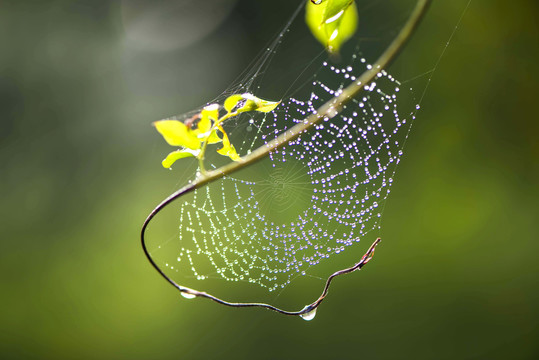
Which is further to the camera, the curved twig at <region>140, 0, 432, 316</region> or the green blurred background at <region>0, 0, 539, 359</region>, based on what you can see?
the green blurred background at <region>0, 0, 539, 359</region>

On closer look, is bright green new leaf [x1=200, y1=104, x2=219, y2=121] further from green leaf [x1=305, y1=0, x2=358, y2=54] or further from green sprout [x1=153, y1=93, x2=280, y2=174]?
green leaf [x1=305, y1=0, x2=358, y2=54]

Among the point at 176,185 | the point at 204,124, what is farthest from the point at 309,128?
the point at 176,185

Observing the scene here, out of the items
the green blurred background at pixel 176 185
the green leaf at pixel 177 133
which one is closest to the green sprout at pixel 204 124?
the green leaf at pixel 177 133

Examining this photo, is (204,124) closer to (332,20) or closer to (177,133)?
(177,133)

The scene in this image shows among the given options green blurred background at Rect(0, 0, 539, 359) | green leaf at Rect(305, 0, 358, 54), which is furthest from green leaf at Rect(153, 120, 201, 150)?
green blurred background at Rect(0, 0, 539, 359)

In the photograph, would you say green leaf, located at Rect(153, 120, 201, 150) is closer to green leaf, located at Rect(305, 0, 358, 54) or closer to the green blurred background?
green leaf, located at Rect(305, 0, 358, 54)

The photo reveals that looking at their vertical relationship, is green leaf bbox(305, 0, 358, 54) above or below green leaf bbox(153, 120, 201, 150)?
above

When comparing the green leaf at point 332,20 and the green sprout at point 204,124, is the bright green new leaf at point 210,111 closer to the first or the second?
the green sprout at point 204,124
